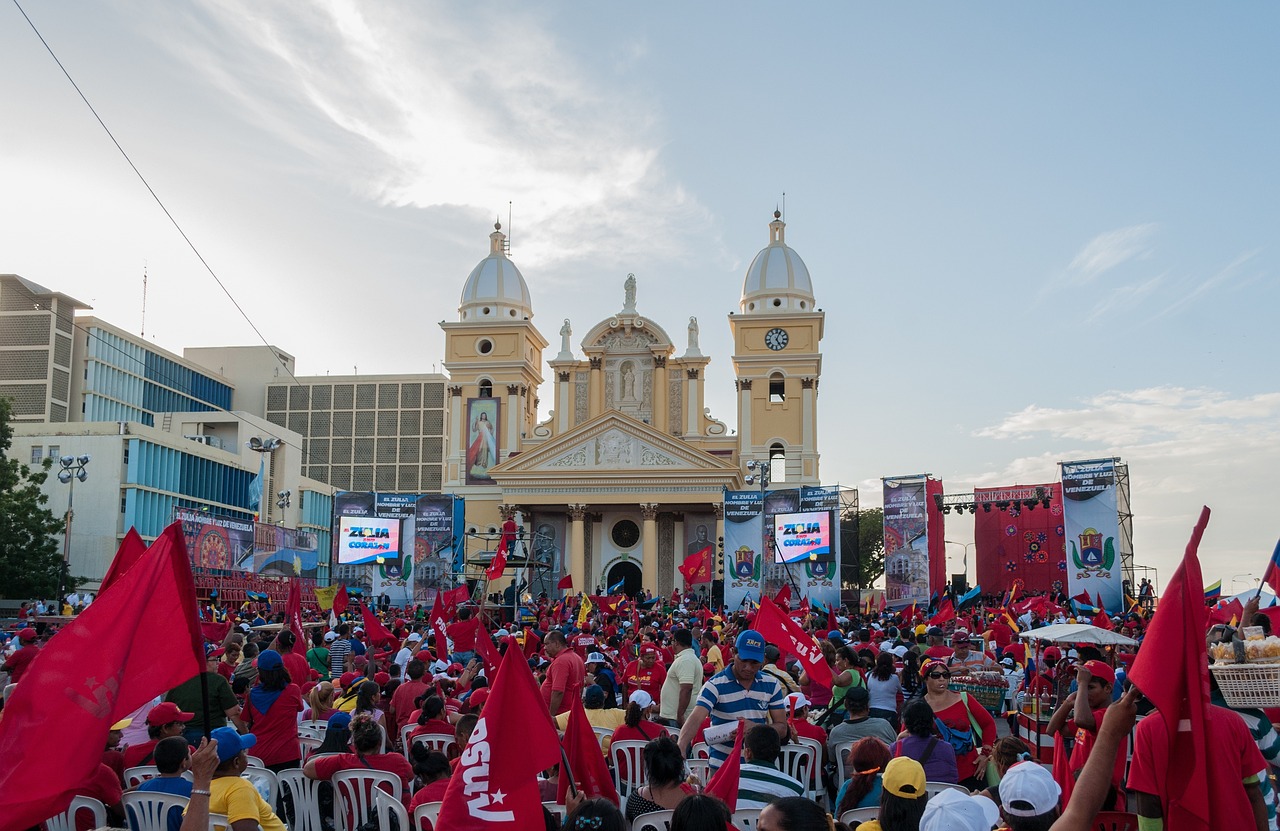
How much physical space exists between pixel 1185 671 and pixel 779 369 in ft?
159

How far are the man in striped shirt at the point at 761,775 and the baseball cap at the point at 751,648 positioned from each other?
1701mm

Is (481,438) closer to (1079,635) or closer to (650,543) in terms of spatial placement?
(650,543)

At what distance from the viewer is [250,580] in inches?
1587

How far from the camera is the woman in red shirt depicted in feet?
27.2

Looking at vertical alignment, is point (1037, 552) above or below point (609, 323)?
below

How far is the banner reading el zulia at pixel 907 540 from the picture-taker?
37.9 metres

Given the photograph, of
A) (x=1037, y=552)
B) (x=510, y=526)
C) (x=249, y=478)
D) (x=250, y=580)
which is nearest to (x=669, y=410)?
(x=510, y=526)

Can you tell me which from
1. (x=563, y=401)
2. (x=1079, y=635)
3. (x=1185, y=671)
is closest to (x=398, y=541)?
(x=563, y=401)

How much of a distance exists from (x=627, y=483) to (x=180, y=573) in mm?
41816

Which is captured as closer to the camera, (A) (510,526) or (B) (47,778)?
(B) (47,778)

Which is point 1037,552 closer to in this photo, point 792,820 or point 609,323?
point 609,323

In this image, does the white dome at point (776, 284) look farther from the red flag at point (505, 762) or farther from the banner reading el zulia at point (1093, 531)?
the red flag at point (505, 762)

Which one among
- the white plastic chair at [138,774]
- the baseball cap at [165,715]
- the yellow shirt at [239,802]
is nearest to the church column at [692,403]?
the white plastic chair at [138,774]

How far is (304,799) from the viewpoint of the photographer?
287 inches
